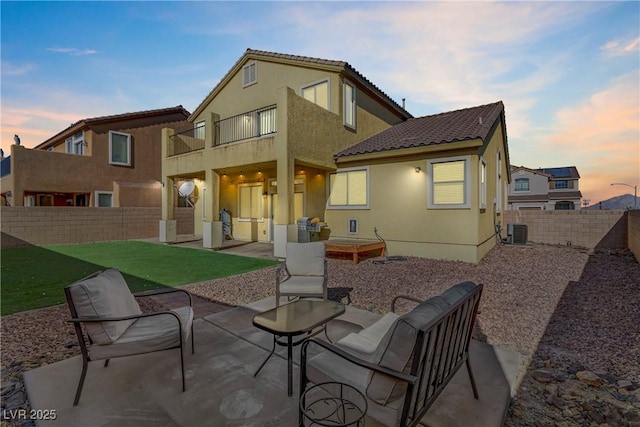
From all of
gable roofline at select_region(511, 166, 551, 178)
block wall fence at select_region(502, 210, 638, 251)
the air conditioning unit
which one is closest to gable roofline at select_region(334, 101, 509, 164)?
the air conditioning unit

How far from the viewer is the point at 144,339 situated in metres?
2.72

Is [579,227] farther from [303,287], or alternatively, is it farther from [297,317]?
[297,317]

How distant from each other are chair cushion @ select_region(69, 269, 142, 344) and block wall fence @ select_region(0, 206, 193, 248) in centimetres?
1452

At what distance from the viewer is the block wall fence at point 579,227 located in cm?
1190

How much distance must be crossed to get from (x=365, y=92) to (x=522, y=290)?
10.6 metres

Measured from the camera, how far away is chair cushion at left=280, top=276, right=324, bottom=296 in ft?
15.2

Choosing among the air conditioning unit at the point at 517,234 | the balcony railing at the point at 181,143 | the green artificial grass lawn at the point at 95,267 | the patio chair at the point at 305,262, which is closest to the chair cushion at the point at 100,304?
the patio chair at the point at 305,262

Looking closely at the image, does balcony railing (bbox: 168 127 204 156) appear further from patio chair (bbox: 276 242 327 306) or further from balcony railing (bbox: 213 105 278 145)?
patio chair (bbox: 276 242 327 306)

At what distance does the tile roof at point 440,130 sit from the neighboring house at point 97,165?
47.3ft

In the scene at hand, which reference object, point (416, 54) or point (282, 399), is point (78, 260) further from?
point (416, 54)

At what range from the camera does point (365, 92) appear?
530 inches

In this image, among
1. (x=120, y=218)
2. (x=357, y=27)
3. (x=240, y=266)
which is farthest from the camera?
(x=120, y=218)

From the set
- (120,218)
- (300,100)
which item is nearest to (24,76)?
(120,218)

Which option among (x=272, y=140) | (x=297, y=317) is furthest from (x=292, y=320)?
(x=272, y=140)
